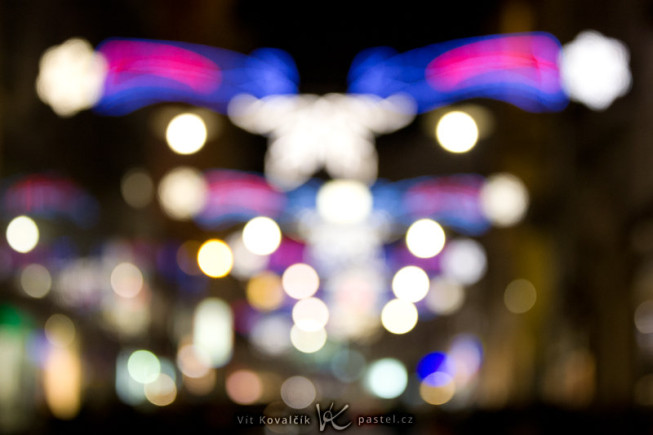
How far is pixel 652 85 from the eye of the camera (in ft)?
41.8

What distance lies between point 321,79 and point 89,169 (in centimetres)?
602

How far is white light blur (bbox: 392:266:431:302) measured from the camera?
2327 centimetres

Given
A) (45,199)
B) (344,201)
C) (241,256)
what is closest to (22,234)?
(45,199)

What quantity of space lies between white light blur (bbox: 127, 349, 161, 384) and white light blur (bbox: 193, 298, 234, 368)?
118 centimetres

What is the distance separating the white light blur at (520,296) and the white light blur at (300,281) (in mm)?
14371

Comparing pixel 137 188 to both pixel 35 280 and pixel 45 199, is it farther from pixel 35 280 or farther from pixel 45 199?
pixel 45 199

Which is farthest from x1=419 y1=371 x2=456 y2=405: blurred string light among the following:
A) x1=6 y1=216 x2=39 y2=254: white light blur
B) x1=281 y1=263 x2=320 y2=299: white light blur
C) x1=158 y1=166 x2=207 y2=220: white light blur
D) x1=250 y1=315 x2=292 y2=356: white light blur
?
x1=250 y1=315 x2=292 y2=356: white light blur

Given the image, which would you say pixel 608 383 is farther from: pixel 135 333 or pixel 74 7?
pixel 135 333

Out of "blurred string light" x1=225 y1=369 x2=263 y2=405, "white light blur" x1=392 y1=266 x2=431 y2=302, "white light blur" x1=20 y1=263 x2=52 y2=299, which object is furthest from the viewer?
"blurred string light" x1=225 y1=369 x2=263 y2=405

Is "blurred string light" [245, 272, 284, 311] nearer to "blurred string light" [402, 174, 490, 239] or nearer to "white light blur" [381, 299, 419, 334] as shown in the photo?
"white light blur" [381, 299, 419, 334]

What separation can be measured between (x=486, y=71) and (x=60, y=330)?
1331cm

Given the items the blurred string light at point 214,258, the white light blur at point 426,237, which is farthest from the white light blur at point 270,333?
the white light blur at point 426,237

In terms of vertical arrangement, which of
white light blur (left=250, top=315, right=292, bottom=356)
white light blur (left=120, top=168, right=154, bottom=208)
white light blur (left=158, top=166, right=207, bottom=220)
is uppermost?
white light blur (left=120, top=168, right=154, bottom=208)

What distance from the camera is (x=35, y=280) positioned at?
18.5 m
